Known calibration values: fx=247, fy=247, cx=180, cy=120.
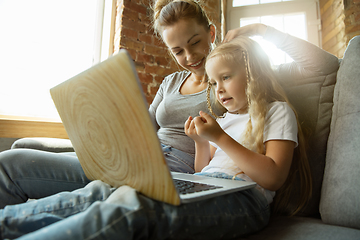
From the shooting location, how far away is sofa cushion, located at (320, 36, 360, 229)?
0.56 meters

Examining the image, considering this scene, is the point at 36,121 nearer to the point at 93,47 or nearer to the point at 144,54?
the point at 93,47

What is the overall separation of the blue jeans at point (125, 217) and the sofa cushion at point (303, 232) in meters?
0.03

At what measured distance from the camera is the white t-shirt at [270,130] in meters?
0.67

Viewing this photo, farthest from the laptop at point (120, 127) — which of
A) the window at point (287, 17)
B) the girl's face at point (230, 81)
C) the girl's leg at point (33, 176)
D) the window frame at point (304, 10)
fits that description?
the window frame at point (304, 10)

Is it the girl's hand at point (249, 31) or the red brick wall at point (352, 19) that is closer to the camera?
the girl's hand at point (249, 31)

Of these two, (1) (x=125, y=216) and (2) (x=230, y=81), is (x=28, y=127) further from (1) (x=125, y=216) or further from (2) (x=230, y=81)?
(1) (x=125, y=216)

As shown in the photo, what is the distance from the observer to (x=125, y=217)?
38 centimetres

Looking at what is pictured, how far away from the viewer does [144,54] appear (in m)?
2.10

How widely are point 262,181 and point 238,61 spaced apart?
A: 1.29 feet

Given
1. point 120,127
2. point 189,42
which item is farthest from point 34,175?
point 189,42

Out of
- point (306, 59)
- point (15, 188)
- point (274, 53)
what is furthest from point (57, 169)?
Answer: point (274, 53)

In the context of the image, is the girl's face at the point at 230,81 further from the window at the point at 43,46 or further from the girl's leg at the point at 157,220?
the window at the point at 43,46

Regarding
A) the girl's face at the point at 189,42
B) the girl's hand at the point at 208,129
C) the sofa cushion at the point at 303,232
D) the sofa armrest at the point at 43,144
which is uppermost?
the girl's face at the point at 189,42

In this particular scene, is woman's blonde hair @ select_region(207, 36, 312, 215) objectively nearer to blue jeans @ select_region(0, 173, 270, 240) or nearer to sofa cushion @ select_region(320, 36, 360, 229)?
sofa cushion @ select_region(320, 36, 360, 229)
